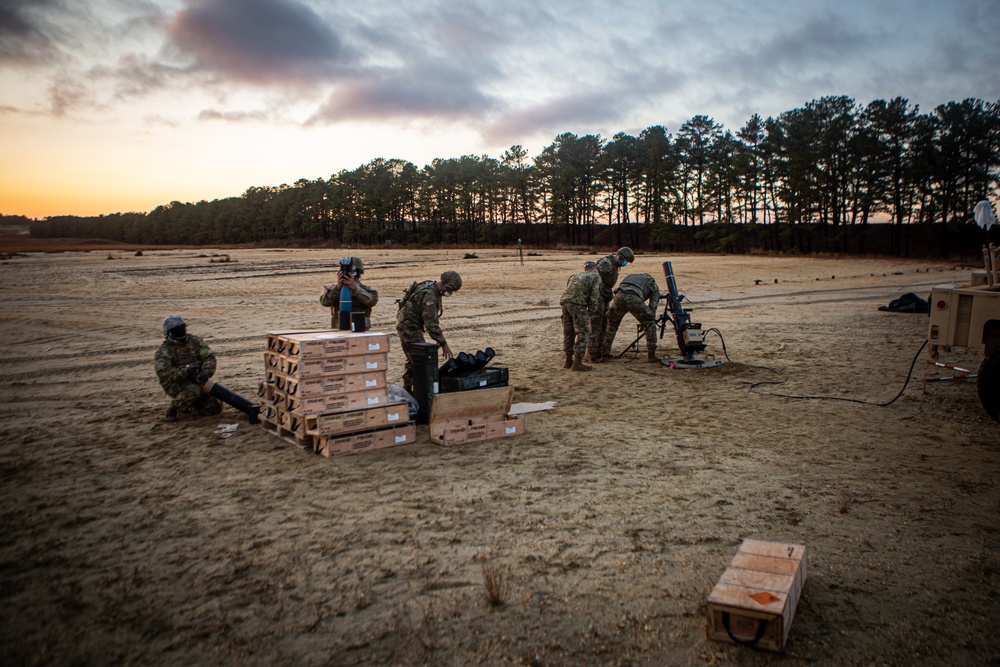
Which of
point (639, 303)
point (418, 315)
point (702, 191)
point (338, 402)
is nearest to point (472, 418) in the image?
point (338, 402)

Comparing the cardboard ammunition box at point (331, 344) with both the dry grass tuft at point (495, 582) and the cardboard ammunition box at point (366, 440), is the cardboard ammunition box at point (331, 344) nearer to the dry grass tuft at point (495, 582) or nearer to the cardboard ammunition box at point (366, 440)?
the cardboard ammunition box at point (366, 440)

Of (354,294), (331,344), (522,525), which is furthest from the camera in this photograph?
(354,294)

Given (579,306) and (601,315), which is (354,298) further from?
(601,315)

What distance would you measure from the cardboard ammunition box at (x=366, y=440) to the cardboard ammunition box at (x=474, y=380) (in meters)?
0.87

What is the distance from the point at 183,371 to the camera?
334 inches

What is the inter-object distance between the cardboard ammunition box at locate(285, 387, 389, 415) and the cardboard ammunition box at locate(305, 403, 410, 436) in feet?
0.23

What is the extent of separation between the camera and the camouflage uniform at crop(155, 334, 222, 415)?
8.42 metres

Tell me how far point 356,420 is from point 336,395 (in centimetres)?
36

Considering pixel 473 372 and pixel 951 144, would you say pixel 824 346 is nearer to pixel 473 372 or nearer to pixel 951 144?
pixel 473 372

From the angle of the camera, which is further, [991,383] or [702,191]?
[702,191]

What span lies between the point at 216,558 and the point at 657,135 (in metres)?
75.7

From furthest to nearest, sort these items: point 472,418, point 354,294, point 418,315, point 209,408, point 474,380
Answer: point 354,294 → point 418,315 → point 209,408 → point 474,380 → point 472,418

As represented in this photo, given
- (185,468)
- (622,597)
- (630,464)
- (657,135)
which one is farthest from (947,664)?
(657,135)

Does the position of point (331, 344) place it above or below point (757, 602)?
above
